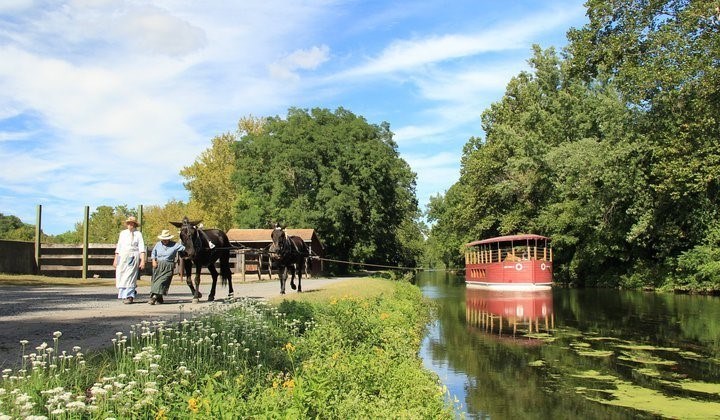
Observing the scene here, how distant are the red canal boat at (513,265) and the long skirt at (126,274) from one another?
102 feet

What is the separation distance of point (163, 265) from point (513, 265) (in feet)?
101

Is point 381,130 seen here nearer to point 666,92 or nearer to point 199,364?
point 666,92

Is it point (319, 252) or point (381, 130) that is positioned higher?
point (381, 130)

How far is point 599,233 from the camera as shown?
4300 centimetres

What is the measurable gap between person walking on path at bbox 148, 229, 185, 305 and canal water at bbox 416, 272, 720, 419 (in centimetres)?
671

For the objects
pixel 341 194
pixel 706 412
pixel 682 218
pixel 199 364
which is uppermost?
pixel 341 194

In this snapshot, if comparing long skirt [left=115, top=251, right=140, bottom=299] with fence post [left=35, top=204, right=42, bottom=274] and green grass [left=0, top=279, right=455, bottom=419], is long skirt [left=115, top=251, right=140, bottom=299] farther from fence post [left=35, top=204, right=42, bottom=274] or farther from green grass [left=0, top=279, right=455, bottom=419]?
fence post [left=35, top=204, right=42, bottom=274]

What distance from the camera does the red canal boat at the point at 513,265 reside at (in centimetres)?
4066

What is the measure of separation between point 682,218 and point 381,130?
3089 cm

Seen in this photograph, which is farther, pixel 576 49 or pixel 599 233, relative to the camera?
pixel 599 233

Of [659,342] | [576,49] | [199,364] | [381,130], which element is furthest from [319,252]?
[199,364]

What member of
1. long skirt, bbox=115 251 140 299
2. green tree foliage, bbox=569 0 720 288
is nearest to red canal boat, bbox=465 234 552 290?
green tree foliage, bbox=569 0 720 288

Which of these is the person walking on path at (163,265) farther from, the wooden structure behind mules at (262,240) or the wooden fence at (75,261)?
the wooden structure behind mules at (262,240)

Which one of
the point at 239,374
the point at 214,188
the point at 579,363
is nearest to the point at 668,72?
the point at 579,363
